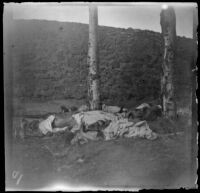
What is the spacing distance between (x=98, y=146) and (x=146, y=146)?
0.49 meters

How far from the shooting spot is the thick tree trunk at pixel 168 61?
3.83 m

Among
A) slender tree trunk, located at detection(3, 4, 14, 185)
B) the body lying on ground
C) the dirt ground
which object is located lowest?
the dirt ground

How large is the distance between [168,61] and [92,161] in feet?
4.26

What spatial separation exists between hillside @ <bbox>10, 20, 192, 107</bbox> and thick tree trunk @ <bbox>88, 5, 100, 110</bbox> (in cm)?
5

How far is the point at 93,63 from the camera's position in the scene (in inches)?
149

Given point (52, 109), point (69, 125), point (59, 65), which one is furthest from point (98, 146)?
point (59, 65)

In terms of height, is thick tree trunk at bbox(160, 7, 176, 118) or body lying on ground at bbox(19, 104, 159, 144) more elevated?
thick tree trunk at bbox(160, 7, 176, 118)

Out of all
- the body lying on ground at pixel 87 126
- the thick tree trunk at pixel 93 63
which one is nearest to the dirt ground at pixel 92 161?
the body lying on ground at pixel 87 126

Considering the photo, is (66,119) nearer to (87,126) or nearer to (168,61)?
(87,126)

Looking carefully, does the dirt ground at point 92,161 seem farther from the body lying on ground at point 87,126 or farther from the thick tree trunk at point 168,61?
the thick tree trunk at point 168,61

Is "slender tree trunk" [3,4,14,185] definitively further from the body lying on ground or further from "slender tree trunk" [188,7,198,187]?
"slender tree trunk" [188,7,198,187]

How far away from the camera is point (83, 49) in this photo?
379 cm

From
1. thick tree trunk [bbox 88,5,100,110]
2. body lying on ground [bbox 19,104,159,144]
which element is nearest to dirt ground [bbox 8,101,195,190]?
body lying on ground [bbox 19,104,159,144]

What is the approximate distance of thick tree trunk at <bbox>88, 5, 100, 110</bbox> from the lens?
3777mm
